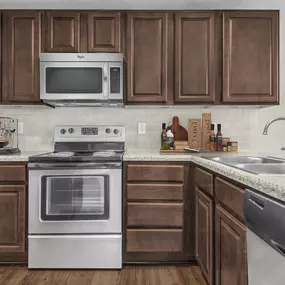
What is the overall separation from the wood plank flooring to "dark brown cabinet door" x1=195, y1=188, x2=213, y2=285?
0.60ft

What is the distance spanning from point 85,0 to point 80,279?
2.20 meters

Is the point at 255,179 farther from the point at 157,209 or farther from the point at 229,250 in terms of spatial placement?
the point at 157,209

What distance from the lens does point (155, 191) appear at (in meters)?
2.75

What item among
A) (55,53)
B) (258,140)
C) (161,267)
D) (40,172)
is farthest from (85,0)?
(161,267)

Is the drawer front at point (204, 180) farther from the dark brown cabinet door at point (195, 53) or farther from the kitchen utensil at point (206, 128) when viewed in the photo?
the dark brown cabinet door at point (195, 53)

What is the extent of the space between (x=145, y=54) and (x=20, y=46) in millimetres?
1088

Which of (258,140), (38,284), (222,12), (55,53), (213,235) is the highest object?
(222,12)

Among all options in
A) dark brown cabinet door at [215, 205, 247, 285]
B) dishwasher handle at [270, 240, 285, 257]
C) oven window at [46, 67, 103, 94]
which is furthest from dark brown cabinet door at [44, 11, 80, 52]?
dishwasher handle at [270, 240, 285, 257]

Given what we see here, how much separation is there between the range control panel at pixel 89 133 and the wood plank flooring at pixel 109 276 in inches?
46.7

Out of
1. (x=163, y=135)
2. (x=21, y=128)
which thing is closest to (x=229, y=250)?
(x=163, y=135)

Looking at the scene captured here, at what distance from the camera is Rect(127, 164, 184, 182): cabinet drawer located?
2.74 metres

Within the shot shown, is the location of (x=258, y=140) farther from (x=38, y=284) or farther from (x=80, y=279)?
(x=38, y=284)

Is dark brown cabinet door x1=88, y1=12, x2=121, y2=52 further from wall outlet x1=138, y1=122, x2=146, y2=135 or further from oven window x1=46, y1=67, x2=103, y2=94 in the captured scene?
wall outlet x1=138, y1=122, x2=146, y2=135

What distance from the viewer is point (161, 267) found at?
8.98 feet
